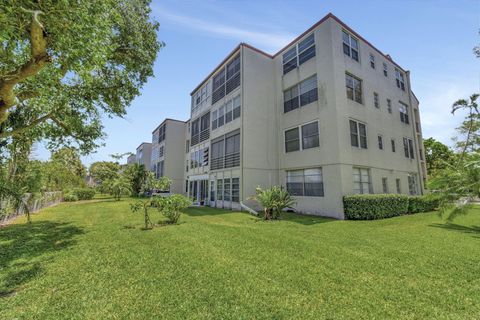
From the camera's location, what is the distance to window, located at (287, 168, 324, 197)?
45.6 ft

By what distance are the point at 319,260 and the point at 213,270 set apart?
8.81 feet

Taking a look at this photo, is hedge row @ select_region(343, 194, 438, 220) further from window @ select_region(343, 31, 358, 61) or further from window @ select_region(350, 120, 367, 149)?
window @ select_region(343, 31, 358, 61)

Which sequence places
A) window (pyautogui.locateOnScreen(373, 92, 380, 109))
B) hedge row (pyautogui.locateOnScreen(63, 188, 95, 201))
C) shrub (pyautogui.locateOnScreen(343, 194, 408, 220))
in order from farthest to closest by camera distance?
1. hedge row (pyautogui.locateOnScreen(63, 188, 95, 201))
2. window (pyautogui.locateOnScreen(373, 92, 380, 109))
3. shrub (pyautogui.locateOnScreen(343, 194, 408, 220))

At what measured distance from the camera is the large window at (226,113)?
17.8 m

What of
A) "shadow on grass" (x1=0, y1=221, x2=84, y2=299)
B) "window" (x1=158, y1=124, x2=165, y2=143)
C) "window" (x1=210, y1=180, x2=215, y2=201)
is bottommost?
"shadow on grass" (x1=0, y1=221, x2=84, y2=299)

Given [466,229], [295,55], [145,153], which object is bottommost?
[466,229]

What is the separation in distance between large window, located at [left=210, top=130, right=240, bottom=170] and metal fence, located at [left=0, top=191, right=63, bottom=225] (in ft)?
39.7

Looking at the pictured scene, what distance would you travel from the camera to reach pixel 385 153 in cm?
1592

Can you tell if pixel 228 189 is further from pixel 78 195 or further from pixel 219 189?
pixel 78 195

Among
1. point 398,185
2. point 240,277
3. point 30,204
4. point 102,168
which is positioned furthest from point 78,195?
point 398,185

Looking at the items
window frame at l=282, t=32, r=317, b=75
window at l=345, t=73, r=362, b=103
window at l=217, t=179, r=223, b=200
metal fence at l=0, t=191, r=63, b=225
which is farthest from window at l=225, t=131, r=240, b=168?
metal fence at l=0, t=191, r=63, b=225

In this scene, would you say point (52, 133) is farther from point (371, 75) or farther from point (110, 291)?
point (371, 75)

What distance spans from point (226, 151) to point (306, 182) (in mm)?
7290

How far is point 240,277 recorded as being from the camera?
446 centimetres
